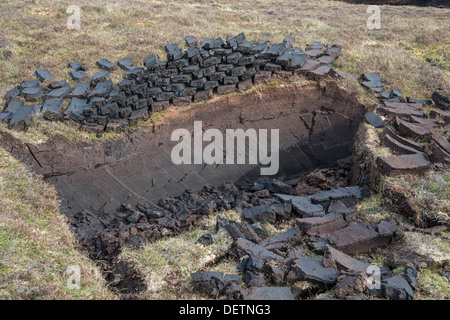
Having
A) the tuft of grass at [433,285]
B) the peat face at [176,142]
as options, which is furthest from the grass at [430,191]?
the peat face at [176,142]

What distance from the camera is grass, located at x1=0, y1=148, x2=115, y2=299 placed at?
3.74 meters

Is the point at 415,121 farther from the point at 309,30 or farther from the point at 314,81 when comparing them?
the point at 309,30

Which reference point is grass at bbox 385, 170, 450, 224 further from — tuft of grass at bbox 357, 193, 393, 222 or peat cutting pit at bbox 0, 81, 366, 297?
peat cutting pit at bbox 0, 81, 366, 297

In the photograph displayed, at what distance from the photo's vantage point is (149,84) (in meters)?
8.09

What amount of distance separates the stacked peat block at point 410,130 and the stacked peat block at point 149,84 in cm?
163

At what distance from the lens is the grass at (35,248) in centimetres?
374

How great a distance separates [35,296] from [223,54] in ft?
21.1

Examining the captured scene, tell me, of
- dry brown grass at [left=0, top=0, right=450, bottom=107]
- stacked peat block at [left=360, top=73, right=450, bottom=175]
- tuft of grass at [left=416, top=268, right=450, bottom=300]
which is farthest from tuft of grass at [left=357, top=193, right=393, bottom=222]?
dry brown grass at [left=0, top=0, right=450, bottom=107]

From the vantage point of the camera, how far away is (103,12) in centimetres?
1195

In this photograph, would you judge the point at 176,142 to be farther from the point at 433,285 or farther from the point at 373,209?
the point at 433,285

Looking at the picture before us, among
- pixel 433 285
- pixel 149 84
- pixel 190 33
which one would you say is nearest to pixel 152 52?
pixel 190 33

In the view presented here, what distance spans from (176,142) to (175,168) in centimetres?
59

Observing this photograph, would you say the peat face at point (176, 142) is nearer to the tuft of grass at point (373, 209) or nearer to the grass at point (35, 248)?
the grass at point (35, 248)

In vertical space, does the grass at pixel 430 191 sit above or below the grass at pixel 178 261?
above
